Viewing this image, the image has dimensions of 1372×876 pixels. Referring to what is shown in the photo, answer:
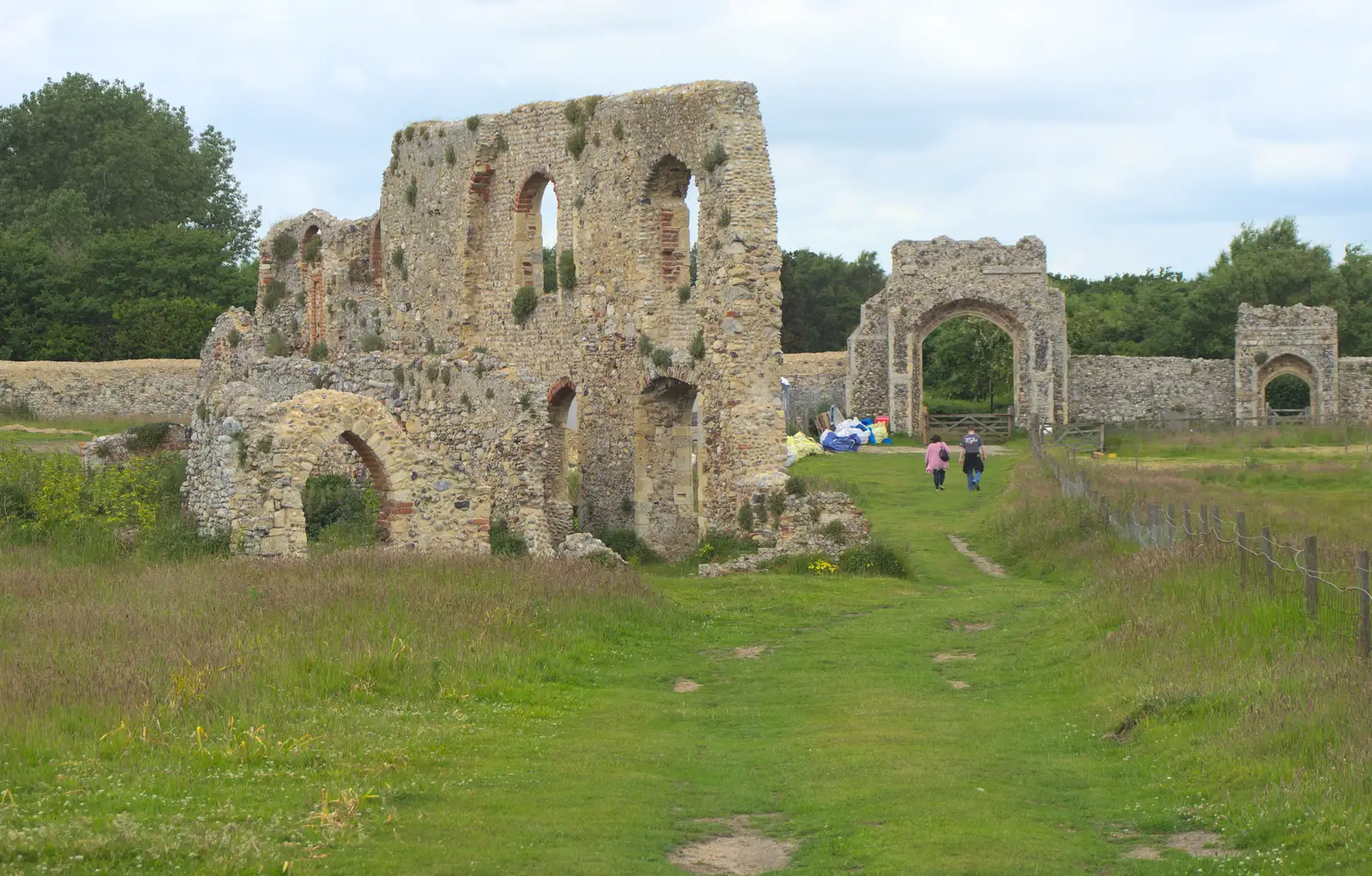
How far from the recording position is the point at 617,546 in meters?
30.1

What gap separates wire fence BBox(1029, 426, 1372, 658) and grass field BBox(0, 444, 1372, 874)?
1.23 ft

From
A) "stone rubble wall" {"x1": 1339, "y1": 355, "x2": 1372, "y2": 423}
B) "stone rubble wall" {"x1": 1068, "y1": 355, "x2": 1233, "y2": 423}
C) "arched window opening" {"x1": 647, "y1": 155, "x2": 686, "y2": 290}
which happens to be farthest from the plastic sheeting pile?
"stone rubble wall" {"x1": 1339, "y1": 355, "x2": 1372, "y2": 423}

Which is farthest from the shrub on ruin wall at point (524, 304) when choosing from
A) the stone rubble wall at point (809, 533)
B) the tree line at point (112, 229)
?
the tree line at point (112, 229)

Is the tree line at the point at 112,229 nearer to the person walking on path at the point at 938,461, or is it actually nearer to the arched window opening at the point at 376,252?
the arched window opening at the point at 376,252

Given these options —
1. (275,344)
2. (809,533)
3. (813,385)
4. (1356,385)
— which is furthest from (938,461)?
(1356,385)

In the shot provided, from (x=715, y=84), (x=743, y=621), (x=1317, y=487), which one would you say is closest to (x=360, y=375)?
(x=715, y=84)

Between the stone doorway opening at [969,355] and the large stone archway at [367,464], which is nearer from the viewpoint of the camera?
the large stone archway at [367,464]

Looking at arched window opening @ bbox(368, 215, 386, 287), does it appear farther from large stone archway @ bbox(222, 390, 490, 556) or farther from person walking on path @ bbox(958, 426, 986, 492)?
large stone archway @ bbox(222, 390, 490, 556)

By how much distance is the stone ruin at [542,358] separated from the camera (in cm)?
2412

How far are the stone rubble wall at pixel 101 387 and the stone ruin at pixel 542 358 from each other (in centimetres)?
1850

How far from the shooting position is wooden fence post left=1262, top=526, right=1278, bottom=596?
53.0ft

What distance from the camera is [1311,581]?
15016mm

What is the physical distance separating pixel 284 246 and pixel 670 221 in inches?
525

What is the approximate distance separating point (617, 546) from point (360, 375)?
5.52m
